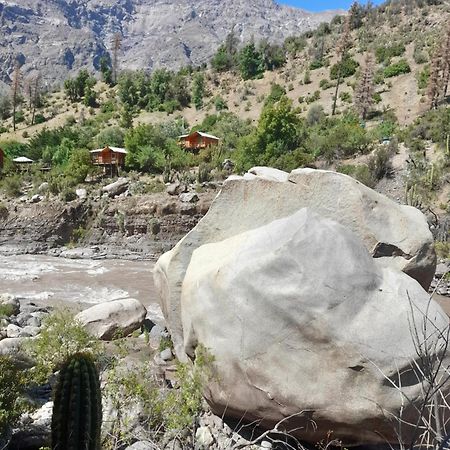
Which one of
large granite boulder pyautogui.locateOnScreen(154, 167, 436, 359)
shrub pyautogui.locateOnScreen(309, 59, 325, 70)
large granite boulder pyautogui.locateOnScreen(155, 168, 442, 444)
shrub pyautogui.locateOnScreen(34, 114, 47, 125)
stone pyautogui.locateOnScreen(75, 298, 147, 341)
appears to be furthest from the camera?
shrub pyautogui.locateOnScreen(34, 114, 47, 125)

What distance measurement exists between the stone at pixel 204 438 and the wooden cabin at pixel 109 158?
28.1 m

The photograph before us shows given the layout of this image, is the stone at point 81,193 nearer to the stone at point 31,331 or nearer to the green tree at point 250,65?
the stone at point 31,331

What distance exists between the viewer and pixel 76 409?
4336 mm

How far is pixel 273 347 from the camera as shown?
4.93 metres

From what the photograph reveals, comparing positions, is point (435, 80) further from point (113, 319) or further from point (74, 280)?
point (113, 319)

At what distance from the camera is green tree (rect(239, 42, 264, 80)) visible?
163 feet

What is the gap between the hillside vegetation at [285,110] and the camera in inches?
1149

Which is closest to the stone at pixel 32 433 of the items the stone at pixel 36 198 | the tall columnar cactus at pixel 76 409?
the tall columnar cactus at pixel 76 409

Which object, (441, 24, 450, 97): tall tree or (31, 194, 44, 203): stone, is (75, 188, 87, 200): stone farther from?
(441, 24, 450, 97): tall tree

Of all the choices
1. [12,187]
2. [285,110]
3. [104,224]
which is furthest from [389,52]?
[12,187]

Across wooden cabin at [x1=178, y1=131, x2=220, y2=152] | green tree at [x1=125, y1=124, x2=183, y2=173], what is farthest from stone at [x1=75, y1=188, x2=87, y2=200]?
wooden cabin at [x1=178, y1=131, x2=220, y2=152]

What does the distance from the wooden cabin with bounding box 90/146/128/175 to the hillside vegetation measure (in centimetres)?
84

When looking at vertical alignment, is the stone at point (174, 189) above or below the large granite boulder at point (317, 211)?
below

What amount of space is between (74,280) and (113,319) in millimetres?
8569
